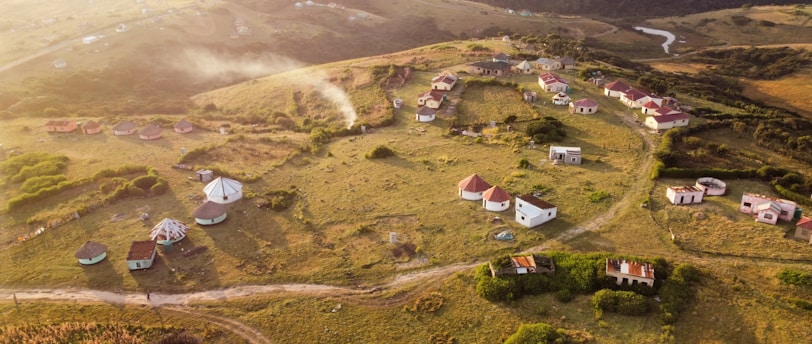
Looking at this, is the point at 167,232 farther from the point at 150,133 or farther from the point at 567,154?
the point at 567,154

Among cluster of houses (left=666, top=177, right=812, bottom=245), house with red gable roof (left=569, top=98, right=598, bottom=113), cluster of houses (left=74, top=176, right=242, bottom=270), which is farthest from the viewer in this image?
house with red gable roof (left=569, top=98, right=598, bottom=113)

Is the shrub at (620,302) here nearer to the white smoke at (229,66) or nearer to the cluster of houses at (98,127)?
the cluster of houses at (98,127)

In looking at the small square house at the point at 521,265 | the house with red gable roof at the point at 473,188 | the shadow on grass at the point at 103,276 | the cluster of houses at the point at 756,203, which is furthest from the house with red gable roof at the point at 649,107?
the shadow on grass at the point at 103,276

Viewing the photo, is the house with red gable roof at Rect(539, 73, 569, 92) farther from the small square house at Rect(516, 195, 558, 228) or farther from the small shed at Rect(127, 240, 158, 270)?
the small shed at Rect(127, 240, 158, 270)

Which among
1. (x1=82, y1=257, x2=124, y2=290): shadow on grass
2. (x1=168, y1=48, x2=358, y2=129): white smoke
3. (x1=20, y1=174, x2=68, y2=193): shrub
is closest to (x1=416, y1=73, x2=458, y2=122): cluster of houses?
(x1=168, y1=48, x2=358, y2=129): white smoke

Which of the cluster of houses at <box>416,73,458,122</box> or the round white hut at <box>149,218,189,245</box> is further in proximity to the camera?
the cluster of houses at <box>416,73,458,122</box>

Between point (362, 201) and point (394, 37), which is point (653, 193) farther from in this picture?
point (394, 37)

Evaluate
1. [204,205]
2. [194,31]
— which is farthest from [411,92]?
[194,31]
